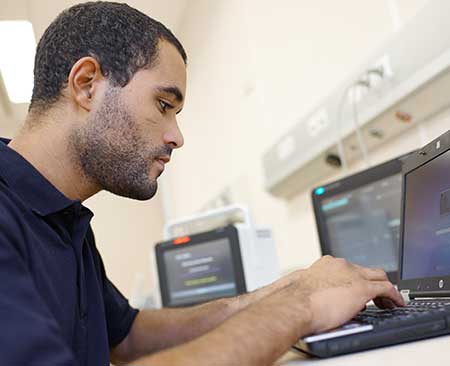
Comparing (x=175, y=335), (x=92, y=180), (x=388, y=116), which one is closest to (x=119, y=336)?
(x=175, y=335)

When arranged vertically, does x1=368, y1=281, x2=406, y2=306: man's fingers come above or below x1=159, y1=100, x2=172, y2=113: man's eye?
below

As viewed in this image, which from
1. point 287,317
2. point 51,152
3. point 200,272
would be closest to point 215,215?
point 200,272

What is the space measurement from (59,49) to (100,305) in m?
0.50

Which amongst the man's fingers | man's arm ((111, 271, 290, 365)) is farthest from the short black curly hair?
the man's fingers

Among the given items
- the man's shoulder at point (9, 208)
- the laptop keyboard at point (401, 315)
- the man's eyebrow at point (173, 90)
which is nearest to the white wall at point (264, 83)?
the man's eyebrow at point (173, 90)

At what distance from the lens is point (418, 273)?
98 cm

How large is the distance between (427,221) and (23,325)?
659 mm

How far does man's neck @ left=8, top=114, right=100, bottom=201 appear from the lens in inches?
40.2

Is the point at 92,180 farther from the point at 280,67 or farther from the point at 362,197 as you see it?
the point at 280,67

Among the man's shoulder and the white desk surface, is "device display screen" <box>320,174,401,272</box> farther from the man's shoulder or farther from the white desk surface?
the man's shoulder

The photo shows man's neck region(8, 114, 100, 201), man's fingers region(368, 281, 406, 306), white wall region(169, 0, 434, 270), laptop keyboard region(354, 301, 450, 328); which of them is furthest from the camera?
white wall region(169, 0, 434, 270)

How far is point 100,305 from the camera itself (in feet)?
3.49

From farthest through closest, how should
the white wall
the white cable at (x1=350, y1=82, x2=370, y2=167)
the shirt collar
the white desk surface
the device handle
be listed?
1. the device handle
2. the white wall
3. the white cable at (x1=350, y1=82, x2=370, y2=167)
4. the shirt collar
5. the white desk surface

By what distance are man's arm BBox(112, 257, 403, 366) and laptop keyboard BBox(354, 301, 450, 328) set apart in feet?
0.08
